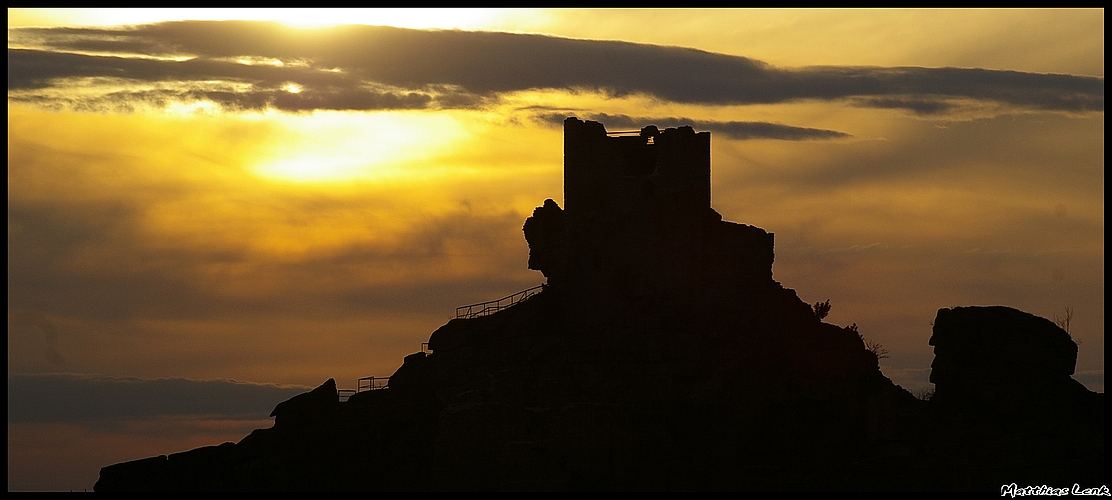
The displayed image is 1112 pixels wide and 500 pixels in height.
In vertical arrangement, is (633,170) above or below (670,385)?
above

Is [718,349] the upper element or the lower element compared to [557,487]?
upper

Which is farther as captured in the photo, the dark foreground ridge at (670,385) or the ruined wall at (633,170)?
the ruined wall at (633,170)

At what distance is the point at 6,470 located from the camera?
331ft

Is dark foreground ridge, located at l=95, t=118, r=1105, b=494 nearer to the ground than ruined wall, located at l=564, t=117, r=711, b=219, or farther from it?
nearer to the ground

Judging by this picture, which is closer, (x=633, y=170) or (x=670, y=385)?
(x=670, y=385)

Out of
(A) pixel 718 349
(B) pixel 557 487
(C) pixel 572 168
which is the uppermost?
(C) pixel 572 168

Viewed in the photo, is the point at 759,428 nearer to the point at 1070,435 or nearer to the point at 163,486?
the point at 1070,435

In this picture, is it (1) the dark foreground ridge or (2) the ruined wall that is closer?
(1) the dark foreground ridge

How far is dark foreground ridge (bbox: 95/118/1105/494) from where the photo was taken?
10450cm

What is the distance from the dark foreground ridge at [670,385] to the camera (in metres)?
104

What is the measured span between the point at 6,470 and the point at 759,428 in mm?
34823

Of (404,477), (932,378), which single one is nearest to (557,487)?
(404,477)

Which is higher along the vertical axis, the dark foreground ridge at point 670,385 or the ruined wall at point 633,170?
the ruined wall at point 633,170

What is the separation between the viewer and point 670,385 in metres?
107
